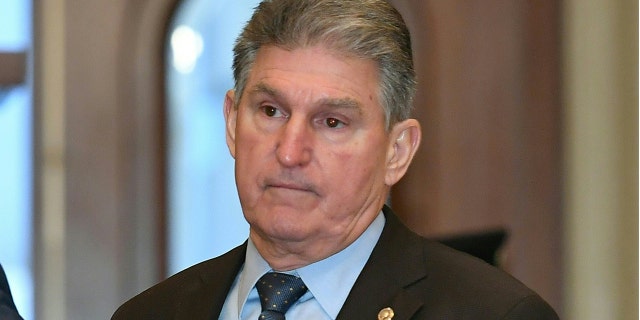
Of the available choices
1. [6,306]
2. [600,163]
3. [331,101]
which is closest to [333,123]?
[331,101]

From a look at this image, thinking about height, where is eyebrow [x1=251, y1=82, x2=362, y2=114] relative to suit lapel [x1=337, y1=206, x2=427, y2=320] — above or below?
above

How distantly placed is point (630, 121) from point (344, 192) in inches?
101

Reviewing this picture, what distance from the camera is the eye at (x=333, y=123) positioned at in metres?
2.59

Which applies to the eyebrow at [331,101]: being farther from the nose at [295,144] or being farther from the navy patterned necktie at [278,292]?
the navy patterned necktie at [278,292]

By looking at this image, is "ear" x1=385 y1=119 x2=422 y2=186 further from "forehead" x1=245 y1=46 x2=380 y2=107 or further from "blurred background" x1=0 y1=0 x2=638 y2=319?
"blurred background" x1=0 y1=0 x2=638 y2=319

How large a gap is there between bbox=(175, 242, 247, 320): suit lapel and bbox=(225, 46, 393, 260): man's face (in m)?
0.22

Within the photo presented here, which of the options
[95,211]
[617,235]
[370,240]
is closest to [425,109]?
[617,235]

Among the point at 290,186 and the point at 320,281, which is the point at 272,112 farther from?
the point at 320,281

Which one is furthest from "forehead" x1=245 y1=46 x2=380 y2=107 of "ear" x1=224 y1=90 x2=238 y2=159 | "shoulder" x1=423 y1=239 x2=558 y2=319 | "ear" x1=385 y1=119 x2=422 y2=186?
"shoulder" x1=423 y1=239 x2=558 y2=319

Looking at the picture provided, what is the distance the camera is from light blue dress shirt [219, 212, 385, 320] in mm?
2635

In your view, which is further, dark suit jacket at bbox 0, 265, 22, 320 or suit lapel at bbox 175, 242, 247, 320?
suit lapel at bbox 175, 242, 247, 320

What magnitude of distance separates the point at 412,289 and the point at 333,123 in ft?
1.20

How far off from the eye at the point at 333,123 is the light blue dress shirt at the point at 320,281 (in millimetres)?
253

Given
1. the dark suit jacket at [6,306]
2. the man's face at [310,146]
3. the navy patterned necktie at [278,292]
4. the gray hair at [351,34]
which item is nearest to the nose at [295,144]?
the man's face at [310,146]
